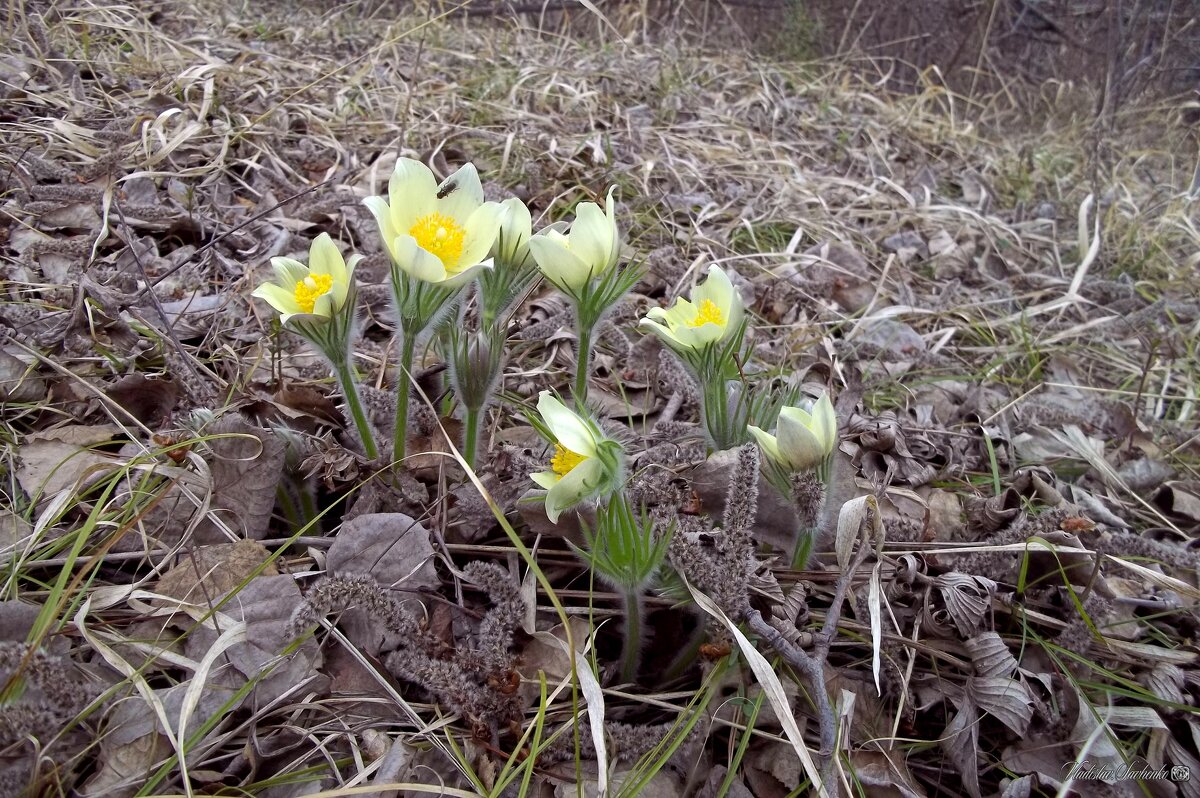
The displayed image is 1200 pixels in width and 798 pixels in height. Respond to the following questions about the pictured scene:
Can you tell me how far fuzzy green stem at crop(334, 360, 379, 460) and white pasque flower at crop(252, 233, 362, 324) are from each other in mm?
125

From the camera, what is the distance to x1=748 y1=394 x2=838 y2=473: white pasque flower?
4.06 ft

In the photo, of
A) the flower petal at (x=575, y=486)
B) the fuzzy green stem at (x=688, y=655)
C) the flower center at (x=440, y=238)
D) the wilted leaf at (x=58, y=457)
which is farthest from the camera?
the wilted leaf at (x=58, y=457)

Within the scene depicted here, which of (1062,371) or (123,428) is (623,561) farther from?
(1062,371)

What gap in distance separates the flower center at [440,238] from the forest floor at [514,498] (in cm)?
14

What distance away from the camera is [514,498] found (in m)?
1.50

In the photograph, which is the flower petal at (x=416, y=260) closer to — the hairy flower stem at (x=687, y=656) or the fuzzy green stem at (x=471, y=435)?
the fuzzy green stem at (x=471, y=435)

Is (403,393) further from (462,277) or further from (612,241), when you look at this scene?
(612,241)

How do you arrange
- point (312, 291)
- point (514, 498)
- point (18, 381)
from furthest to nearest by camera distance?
point (18, 381) < point (514, 498) < point (312, 291)

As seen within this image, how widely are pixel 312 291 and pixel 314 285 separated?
2 cm

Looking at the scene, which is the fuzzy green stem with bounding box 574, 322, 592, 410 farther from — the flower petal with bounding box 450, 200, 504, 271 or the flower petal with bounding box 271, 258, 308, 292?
the flower petal with bounding box 271, 258, 308, 292

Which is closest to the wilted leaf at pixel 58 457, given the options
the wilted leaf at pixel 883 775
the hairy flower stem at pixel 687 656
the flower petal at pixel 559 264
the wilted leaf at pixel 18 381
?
the wilted leaf at pixel 18 381

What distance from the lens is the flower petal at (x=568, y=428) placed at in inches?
46.0

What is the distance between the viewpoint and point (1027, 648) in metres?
1.44

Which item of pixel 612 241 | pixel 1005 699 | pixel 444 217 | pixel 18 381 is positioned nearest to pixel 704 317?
pixel 612 241
